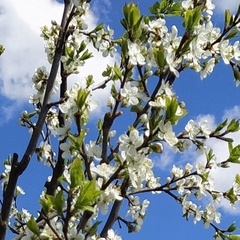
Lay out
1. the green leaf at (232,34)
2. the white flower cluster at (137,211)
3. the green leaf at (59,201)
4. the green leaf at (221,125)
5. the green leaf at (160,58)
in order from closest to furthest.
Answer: the green leaf at (59,201) < the green leaf at (160,58) < the green leaf at (221,125) < the green leaf at (232,34) < the white flower cluster at (137,211)

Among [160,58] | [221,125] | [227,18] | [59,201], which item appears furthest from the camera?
[227,18]

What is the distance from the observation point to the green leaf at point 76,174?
5.91 ft

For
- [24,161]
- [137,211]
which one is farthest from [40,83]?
[137,211]

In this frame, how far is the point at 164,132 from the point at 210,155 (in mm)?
677

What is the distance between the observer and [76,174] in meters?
1.82

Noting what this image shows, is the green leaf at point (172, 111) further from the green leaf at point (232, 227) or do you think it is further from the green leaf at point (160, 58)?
the green leaf at point (232, 227)

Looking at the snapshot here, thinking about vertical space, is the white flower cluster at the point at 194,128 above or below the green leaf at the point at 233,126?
below

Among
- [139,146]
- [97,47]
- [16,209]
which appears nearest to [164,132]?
[139,146]

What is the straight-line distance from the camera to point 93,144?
2.06 m

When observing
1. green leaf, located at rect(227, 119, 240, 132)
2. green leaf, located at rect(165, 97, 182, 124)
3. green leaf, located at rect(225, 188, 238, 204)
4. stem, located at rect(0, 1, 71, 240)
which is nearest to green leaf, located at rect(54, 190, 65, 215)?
green leaf, located at rect(165, 97, 182, 124)

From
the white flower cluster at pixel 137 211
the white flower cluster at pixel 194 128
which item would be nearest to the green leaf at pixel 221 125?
the white flower cluster at pixel 194 128

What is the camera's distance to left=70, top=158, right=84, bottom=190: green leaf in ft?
5.91

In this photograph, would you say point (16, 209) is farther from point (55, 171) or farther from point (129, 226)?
point (129, 226)

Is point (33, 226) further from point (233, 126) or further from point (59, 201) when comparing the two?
point (233, 126)
